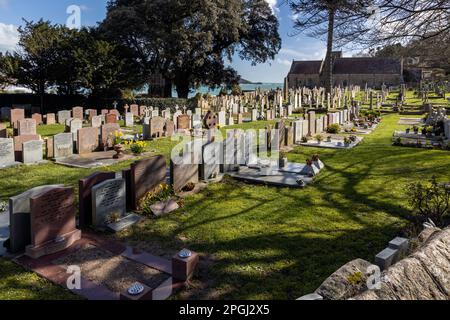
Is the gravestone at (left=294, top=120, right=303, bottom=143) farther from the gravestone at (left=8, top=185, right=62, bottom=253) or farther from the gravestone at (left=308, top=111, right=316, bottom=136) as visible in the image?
the gravestone at (left=8, top=185, right=62, bottom=253)

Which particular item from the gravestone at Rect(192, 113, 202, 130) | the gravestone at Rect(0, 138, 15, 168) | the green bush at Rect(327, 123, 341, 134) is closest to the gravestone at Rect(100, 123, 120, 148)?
the gravestone at Rect(0, 138, 15, 168)

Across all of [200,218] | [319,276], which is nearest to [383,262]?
[319,276]

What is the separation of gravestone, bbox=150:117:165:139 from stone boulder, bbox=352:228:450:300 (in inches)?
544

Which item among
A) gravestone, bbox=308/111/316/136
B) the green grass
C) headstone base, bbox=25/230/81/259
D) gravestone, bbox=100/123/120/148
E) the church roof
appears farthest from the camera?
the church roof

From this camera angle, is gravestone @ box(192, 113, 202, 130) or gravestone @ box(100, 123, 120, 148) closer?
gravestone @ box(100, 123, 120, 148)

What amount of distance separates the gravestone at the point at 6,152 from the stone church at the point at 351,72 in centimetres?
6717

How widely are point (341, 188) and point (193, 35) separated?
25204mm

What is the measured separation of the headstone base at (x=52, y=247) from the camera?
534 centimetres

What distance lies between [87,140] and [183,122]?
6295 mm

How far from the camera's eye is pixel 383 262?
14.5 feet

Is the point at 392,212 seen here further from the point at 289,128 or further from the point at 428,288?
the point at 289,128

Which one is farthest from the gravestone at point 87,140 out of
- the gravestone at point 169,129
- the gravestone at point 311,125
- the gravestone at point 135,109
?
the gravestone at point 135,109

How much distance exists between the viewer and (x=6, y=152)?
1096cm

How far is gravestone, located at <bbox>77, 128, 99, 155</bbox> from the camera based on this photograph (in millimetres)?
12850
